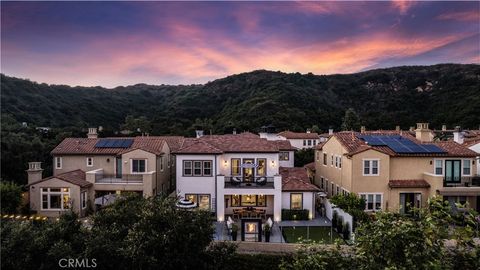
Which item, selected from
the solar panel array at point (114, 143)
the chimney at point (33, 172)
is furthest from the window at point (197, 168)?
the chimney at point (33, 172)

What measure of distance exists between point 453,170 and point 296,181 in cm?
1223

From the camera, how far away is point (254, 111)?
8669cm

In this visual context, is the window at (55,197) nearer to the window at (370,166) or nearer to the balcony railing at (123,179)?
the balcony railing at (123,179)

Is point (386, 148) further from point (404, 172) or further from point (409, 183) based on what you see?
point (409, 183)

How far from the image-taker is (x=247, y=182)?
26141 millimetres

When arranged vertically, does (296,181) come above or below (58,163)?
below

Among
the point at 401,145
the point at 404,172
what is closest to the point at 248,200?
the point at 404,172

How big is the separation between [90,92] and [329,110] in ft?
220

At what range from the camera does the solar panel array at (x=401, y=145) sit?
25703 millimetres

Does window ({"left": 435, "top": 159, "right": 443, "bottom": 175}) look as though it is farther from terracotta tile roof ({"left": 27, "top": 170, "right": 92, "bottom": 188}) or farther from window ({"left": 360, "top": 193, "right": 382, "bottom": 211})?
terracotta tile roof ({"left": 27, "top": 170, "right": 92, "bottom": 188})

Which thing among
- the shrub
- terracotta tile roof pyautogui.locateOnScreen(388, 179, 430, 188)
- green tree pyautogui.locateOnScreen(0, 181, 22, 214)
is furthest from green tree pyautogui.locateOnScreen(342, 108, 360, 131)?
green tree pyautogui.locateOnScreen(0, 181, 22, 214)

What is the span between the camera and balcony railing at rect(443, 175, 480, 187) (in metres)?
25.7

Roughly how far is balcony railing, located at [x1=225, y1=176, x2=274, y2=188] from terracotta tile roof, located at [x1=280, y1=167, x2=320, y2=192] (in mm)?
1164

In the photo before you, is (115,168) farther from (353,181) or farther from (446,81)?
(446,81)
